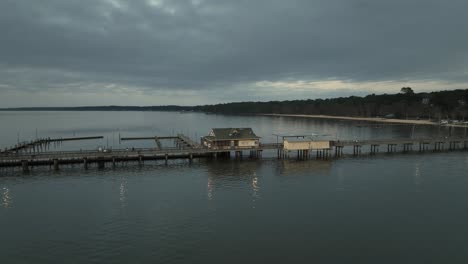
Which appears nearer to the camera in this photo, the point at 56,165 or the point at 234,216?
the point at 234,216

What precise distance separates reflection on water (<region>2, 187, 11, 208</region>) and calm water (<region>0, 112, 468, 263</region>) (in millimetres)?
202

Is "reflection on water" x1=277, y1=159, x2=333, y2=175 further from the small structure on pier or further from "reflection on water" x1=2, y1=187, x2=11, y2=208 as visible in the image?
"reflection on water" x1=2, y1=187, x2=11, y2=208

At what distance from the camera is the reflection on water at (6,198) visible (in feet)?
127

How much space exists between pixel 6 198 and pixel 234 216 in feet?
89.9

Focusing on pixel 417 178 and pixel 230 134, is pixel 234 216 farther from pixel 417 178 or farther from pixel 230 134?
pixel 230 134

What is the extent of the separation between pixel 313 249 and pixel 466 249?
1204 cm

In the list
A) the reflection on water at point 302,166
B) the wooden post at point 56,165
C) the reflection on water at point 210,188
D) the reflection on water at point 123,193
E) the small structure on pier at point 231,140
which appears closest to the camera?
the reflection on water at point 123,193

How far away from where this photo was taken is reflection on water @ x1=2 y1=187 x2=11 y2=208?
38.8 m

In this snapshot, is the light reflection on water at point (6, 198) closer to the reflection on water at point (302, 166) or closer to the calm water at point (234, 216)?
the calm water at point (234, 216)

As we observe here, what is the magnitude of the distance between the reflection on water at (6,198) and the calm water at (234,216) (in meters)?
0.20

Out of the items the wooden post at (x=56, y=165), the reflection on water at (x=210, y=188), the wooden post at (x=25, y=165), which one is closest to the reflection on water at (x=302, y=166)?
the reflection on water at (x=210, y=188)

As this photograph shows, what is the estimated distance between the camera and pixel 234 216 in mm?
34906

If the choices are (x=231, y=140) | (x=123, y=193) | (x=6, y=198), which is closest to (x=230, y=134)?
(x=231, y=140)

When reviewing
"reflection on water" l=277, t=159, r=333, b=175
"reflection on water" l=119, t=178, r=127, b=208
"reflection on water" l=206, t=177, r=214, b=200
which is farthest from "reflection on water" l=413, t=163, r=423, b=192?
"reflection on water" l=119, t=178, r=127, b=208
